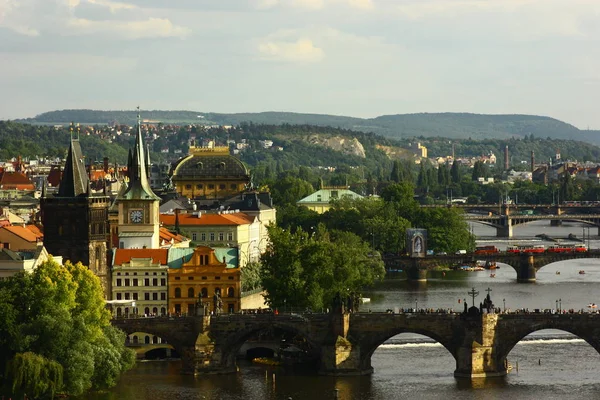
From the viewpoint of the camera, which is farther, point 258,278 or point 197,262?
point 258,278

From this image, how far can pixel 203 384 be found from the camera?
10319cm

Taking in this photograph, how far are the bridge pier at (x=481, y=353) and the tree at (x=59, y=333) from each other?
16510 millimetres

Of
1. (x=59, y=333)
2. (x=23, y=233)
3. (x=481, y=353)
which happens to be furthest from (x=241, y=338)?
(x=23, y=233)

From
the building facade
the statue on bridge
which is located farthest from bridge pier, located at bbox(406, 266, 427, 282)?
the building facade

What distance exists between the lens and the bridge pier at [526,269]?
17012 centimetres

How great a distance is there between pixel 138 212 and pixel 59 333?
32903 millimetres

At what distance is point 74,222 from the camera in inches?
4523

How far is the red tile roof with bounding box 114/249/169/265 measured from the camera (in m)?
119

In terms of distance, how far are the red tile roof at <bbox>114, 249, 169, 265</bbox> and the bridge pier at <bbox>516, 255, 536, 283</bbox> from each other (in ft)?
181

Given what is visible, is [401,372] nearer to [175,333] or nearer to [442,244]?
[175,333]

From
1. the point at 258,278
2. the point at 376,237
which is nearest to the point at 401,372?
the point at 258,278

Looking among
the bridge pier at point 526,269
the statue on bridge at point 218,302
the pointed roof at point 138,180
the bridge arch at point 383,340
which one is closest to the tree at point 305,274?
the statue on bridge at point 218,302

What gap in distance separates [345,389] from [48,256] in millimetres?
18570

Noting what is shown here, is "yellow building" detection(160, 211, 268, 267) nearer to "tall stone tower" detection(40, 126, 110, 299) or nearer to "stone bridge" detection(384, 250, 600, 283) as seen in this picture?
"stone bridge" detection(384, 250, 600, 283)
